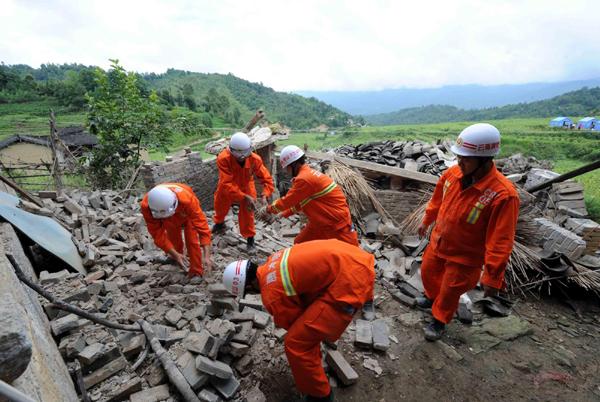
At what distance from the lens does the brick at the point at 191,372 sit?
261 cm

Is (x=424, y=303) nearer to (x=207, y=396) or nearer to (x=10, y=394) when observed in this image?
(x=207, y=396)

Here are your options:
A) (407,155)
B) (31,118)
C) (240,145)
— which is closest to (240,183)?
(240,145)

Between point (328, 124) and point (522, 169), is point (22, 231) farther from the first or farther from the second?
point (328, 124)

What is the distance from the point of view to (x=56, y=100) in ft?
141

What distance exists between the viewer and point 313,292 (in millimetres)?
2600

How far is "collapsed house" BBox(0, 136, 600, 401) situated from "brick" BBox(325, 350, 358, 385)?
1cm

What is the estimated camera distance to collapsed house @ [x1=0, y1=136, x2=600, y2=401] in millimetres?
2465

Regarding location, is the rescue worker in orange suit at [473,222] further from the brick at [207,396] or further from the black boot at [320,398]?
the brick at [207,396]

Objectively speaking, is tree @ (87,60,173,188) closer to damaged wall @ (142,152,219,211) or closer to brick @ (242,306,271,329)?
damaged wall @ (142,152,219,211)

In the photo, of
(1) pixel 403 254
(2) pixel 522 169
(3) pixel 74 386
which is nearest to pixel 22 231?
(3) pixel 74 386

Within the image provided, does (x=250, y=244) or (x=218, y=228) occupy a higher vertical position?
(x=218, y=228)

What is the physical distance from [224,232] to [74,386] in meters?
3.61

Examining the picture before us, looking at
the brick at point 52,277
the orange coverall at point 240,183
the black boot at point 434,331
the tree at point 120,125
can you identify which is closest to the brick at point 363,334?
the black boot at point 434,331

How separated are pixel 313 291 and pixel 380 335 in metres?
1.58
